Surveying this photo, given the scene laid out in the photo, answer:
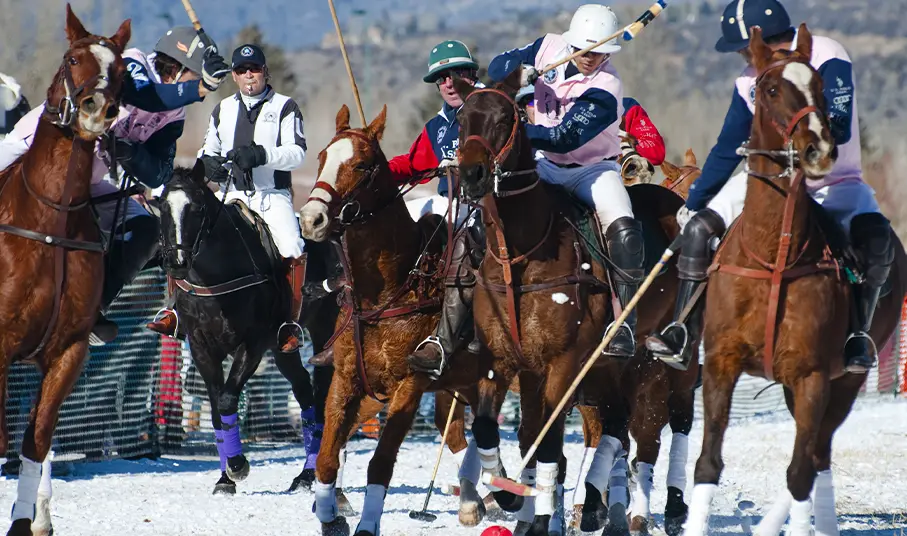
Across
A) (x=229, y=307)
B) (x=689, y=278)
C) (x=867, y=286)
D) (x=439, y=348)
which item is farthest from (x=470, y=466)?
(x=867, y=286)

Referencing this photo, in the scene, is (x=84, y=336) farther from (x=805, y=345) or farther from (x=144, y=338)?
(x=144, y=338)

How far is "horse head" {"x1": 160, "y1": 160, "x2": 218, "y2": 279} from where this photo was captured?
10.8 m

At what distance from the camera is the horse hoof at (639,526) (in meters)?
10.1

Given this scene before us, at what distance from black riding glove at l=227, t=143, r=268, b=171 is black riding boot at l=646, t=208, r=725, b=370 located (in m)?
4.06

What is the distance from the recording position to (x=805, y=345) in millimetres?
7809

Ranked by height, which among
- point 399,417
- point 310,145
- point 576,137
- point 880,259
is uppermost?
point 310,145

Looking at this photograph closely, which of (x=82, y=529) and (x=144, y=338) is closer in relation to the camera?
(x=82, y=529)

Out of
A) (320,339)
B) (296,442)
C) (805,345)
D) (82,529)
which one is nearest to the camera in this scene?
(805,345)

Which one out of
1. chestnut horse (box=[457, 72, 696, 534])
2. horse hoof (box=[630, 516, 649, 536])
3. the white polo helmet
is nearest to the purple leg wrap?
chestnut horse (box=[457, 72, 696, 534])

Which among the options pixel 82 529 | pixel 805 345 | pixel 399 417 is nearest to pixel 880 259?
pixel 805 345

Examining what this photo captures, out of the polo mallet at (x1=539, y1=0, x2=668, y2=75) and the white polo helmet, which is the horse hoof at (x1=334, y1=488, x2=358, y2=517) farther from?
the white polo helmet

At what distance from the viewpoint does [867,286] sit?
26.7ft

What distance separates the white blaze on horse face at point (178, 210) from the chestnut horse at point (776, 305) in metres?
4.41

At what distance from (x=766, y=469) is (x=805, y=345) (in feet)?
21.7
